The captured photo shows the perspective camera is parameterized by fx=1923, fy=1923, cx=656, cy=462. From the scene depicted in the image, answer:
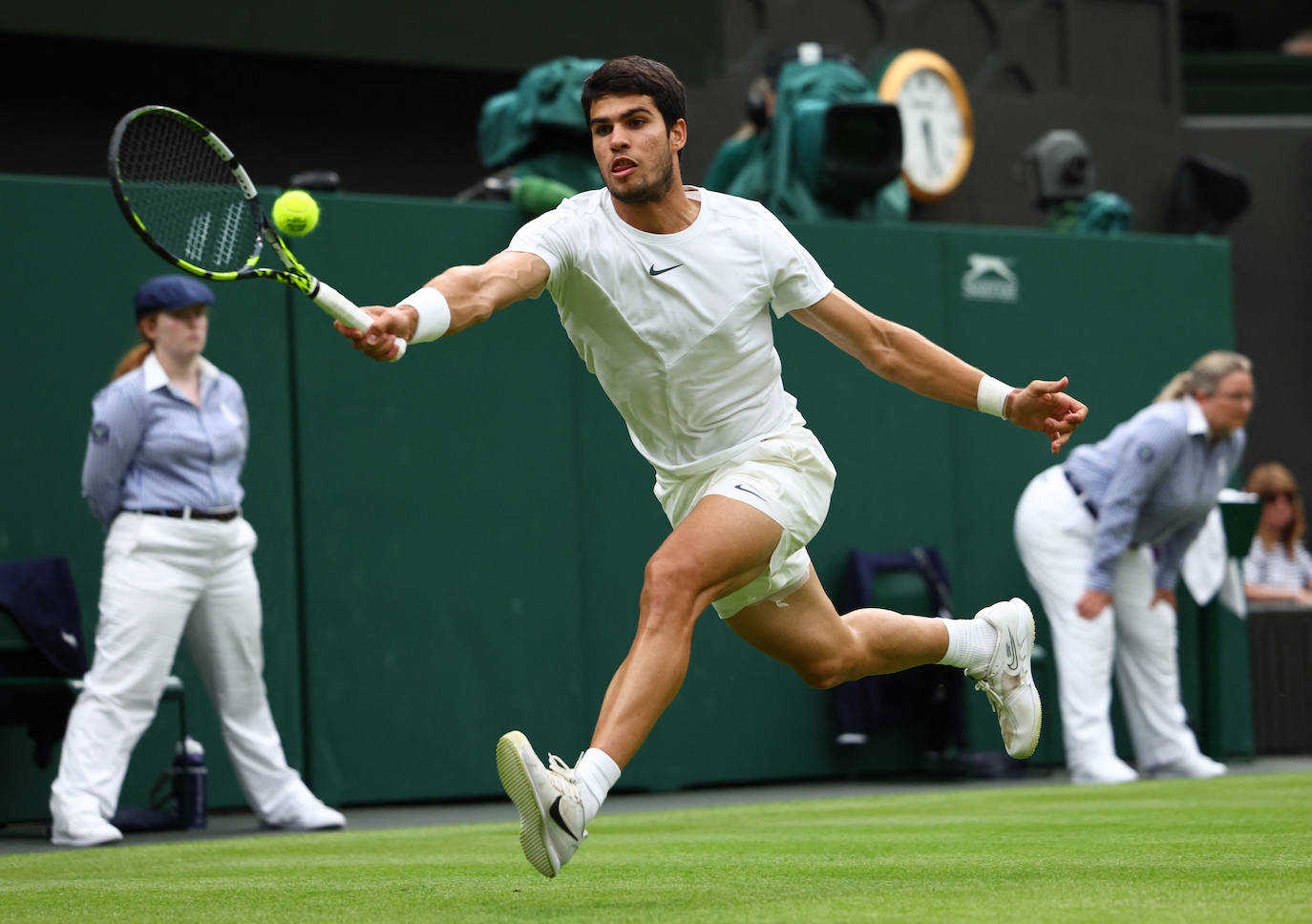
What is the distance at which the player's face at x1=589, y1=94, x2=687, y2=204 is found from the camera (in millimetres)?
5004

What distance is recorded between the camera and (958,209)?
1463cm

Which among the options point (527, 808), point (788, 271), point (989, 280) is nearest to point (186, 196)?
point (788, 271)

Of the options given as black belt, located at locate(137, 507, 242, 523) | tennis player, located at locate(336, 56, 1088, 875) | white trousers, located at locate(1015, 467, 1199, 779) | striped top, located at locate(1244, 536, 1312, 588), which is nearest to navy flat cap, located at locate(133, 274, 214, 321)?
black belt, located at locate(137, 507, 242, 523)

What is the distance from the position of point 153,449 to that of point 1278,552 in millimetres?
7749

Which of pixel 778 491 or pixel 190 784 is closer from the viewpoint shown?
pixel 778 491

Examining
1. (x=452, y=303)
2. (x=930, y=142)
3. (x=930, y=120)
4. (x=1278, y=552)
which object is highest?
(x=930, y=120)

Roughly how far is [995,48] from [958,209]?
53.4 inches

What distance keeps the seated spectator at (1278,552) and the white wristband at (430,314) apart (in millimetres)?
8978

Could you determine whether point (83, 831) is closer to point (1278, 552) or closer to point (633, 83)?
point (633, 83)

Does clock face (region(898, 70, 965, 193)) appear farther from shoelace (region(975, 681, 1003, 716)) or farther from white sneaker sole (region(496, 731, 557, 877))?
white sneaker sole (region(496, 731, 557, 877))

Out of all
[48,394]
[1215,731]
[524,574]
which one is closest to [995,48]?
[1215,731]

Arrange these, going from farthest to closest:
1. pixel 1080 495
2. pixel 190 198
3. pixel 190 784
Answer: pixel 1080 495 → pixel 190 784 → pixel 190 198

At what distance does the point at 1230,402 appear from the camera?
971 centimetres

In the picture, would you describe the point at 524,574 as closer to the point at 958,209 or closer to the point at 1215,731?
the point at 1215,731
